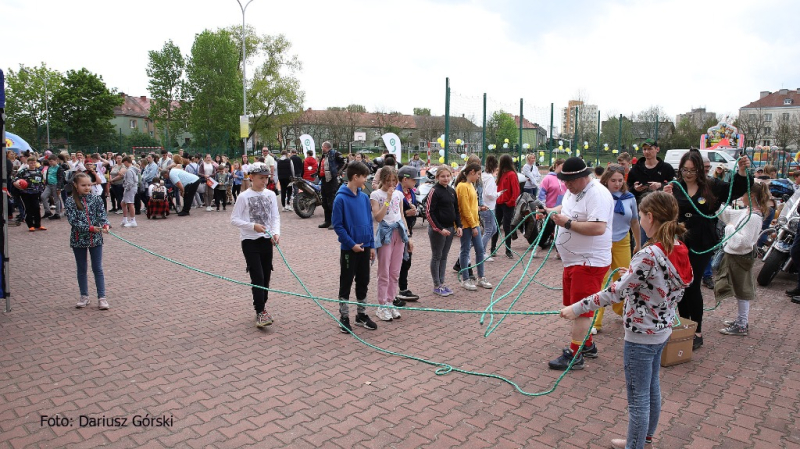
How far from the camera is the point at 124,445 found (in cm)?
331

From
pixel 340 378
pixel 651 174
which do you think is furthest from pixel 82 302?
pixel 651 174

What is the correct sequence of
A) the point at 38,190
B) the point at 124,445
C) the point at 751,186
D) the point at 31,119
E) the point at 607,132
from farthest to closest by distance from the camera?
the point at 31,119
the point at 607,132
the point at 38,190
the point at 751,186
the point at 124,445

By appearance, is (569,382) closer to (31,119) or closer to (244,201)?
(244,201)

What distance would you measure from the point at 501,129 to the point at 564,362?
591 inches

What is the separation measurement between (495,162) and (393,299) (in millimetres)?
3758

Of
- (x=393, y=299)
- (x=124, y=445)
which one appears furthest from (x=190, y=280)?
(x=124, y=445)

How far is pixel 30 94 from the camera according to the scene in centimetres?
5747

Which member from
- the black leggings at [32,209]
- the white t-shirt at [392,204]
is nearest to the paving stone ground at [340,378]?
the white t-shirt at [392,204]

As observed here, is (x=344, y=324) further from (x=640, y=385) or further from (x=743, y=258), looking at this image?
(x=743, y=258)

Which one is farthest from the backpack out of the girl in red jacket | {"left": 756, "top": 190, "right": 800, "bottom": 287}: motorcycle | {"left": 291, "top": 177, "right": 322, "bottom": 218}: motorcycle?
{"left": 756, "top": 190, "right": 800, "bottom": 287}: motorcycle

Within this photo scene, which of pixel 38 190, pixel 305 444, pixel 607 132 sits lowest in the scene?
pixel 305 444

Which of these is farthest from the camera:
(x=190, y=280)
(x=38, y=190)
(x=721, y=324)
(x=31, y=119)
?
(x=31, y=119)

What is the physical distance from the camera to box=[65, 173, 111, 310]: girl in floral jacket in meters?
5.88

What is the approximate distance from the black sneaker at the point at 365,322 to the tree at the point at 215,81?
1883 inches
